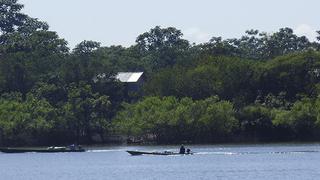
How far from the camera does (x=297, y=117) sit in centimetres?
11112

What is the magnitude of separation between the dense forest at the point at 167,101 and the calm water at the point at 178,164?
841cm

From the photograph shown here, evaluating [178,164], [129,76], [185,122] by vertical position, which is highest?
[129,76]

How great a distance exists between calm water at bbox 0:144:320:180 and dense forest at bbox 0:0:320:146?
331 inches

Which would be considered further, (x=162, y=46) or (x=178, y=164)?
(x=162, y=46)

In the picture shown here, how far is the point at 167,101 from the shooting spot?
388ft

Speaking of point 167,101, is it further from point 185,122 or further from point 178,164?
point 178,164

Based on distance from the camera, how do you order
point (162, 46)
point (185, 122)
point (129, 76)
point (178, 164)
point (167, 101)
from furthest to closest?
1. point (162, 46)
2. point (129, 76)
3. point (167, 101)
4. point (185, 122)
5. point (178, 164)

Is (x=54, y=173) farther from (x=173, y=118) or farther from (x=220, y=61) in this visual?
(x=220, y=61)

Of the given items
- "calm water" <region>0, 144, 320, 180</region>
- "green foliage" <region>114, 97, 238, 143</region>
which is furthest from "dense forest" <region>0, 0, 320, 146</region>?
"calm water" <region>0, 144, 320, 180</region>

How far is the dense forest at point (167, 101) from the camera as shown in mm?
113062

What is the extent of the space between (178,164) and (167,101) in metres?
35.4

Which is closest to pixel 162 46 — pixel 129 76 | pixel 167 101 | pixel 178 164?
pixel 129 76

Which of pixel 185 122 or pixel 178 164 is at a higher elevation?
pixel 185 122

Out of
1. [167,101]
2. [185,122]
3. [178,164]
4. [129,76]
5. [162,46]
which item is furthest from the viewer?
[162,46]
